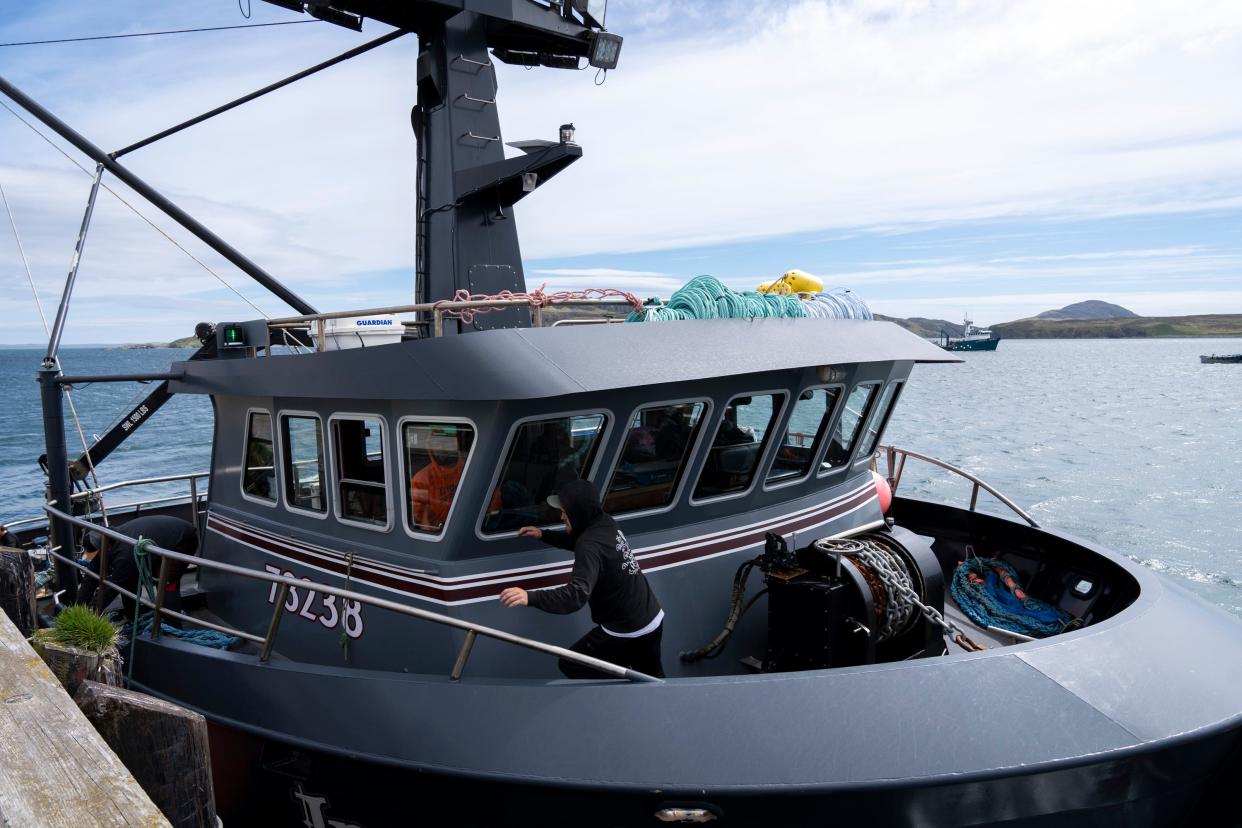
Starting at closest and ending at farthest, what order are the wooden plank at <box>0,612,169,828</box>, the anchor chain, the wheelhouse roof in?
the wooden plank at <box>0,612,169,828</box> → the wheelhouse roof → the anchor chain

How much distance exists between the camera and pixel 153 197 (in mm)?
8125

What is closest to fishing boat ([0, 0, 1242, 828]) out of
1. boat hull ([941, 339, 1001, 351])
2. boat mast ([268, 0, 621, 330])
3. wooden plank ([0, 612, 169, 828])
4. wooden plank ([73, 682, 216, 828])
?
boat mast ([268, 0, 621, 330])

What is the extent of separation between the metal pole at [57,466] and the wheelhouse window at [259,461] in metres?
1.58

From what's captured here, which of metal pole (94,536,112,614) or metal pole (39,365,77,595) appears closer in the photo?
metal pole (94,536,112,614)

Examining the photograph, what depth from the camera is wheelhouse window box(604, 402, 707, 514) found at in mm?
5219

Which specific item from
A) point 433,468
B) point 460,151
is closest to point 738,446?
point 433,468

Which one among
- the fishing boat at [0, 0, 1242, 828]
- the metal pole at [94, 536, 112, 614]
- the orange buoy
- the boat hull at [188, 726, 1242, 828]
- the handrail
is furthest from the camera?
the handrail

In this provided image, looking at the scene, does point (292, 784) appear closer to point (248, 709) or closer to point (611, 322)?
point (248, 709)

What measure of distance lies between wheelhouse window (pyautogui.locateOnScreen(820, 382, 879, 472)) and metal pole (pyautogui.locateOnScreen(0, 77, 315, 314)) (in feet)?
17.2

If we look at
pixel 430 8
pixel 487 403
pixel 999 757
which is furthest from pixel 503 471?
→ pixel 430 8

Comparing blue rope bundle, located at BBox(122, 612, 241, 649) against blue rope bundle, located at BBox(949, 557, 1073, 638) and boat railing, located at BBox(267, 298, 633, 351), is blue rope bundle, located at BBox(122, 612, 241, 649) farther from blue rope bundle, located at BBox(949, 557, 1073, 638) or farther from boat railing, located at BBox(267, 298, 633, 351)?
blue rope bundle, located at BBox(949, 557, 1073, 638)

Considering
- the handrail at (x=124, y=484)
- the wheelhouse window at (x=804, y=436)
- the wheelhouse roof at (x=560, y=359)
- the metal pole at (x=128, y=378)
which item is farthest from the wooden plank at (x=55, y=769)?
the handrail at (x=124, y=484)

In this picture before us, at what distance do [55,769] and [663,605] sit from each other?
346 centimetres

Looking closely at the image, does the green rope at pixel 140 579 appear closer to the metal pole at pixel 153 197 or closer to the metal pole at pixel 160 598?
the metal pole at pixel 160 598
